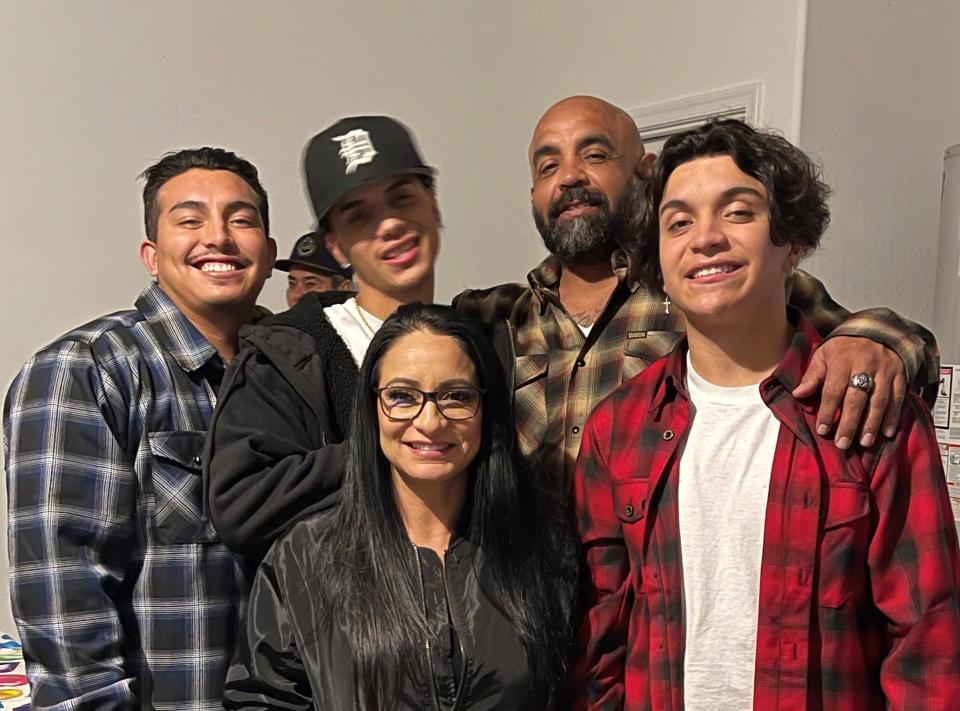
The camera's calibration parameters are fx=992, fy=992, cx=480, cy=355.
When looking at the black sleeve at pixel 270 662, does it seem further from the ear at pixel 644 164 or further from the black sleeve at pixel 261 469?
the ear at pixel 644 164

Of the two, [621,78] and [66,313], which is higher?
[621,78]

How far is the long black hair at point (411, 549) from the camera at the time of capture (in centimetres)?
136

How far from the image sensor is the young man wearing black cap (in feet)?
4.91

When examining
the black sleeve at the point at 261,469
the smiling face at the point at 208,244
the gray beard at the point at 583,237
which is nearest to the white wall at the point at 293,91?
the gray beard at the point at 583,237

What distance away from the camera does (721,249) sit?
4.57 ft

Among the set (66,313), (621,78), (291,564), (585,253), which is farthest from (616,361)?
(621,78)

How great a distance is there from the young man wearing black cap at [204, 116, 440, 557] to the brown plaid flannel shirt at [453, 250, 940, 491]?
0.32 metres

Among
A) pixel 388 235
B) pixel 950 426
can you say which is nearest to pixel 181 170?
pixel 388 235

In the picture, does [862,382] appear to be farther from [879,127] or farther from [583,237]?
[879,127]

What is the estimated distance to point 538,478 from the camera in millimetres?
1567

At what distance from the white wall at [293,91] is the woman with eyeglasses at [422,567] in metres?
1.85

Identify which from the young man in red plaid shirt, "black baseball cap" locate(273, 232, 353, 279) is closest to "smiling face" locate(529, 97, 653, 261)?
the young man in red plaid shirt

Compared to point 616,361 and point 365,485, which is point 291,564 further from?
point 616,361

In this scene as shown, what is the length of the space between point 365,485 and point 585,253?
804 millimetres
